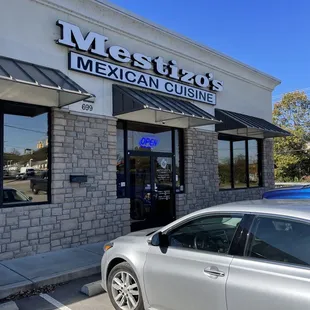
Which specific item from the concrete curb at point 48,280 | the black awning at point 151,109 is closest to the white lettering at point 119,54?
the black awning at point 151,109

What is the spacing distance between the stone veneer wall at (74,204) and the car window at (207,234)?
4.20 metres

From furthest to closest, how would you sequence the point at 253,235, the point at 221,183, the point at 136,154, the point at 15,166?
1. the point at 221,183
2. the point at 136,154
3. the point at 15,166
4. the point at 253,235

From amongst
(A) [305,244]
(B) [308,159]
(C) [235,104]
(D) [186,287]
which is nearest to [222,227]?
(D) [186,287]

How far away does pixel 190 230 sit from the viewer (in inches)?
155

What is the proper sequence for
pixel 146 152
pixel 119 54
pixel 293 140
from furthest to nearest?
1. pixel 293 140
2. pixel 146 152
3. pixel 119 54

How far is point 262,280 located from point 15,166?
5958mm

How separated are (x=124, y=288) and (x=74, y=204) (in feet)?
12.9

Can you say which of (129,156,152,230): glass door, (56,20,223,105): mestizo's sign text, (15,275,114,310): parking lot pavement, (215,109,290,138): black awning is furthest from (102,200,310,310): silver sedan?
(215,109,290,138): black awning

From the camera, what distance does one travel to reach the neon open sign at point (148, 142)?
9.97 metres

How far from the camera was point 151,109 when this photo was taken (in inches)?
321

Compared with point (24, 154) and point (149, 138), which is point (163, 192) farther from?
point (24, 154)

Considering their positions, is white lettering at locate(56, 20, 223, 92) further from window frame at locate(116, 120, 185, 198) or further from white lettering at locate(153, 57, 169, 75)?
window frame at locate(116, 120, 185, 198)

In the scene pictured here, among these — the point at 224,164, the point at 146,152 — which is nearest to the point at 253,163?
the point at 224,164

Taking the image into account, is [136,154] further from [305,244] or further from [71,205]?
[305,244]
